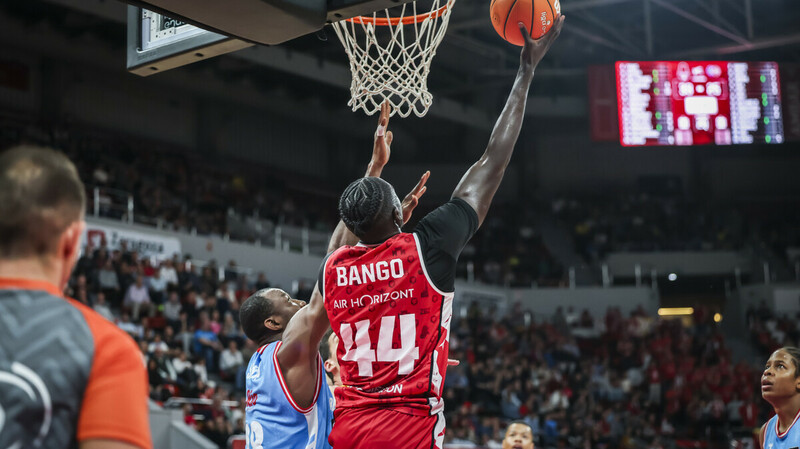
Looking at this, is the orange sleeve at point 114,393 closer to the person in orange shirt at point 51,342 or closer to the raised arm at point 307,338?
the person in orange shirt at point 51,342

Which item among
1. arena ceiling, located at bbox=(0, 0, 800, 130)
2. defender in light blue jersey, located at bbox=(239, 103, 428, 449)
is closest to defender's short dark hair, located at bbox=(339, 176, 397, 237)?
defender in light blue jersey, located at bbox=(239, 103, 428, 449)

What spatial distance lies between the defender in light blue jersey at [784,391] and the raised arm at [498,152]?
2627mm

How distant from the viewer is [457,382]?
51.3 feet

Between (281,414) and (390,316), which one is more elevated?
(390,316)

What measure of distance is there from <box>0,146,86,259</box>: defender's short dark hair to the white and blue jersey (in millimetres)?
1935

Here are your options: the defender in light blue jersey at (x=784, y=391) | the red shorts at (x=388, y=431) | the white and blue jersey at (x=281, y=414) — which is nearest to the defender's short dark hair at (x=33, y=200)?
the red shorts at (x=388, y=431)

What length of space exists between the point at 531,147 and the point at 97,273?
1823cm

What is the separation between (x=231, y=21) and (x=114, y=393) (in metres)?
2.51

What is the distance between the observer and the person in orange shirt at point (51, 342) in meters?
1.59

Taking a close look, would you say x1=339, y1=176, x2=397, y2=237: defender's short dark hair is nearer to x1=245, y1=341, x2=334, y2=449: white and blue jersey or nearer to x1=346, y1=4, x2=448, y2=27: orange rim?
x1=245, y1=341, x2=334, y2=449: white and blue jersey

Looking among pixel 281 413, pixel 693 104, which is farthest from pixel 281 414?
pixel 693 104

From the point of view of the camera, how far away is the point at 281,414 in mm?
3631

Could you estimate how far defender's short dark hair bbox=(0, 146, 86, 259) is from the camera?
1.68 metres

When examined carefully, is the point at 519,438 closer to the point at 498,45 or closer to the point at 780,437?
the point at 780,437
